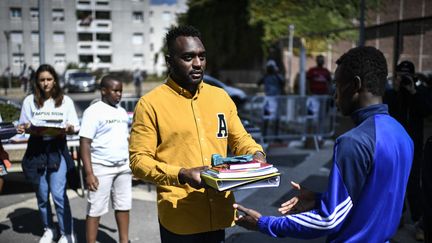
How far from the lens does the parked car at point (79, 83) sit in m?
15.0

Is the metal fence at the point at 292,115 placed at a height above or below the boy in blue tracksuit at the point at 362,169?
below

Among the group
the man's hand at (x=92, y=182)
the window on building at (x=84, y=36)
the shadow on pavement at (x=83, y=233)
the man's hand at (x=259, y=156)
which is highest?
the window on building at (x=84, y=36)

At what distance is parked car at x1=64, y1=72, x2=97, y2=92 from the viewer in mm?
14971

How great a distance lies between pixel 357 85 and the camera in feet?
6.03

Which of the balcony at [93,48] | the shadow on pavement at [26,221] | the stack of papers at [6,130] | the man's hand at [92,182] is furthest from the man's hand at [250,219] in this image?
the balcony at [93,48]

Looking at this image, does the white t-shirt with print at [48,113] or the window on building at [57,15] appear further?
the window on building at [57,15]

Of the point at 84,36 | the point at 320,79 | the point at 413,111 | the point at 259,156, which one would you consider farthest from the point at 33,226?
the point at 320,79

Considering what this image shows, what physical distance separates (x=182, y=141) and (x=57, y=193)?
2.55 meters

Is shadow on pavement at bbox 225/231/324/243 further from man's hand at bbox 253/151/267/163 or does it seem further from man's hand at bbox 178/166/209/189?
man's hand at bbox 178/166/209/189

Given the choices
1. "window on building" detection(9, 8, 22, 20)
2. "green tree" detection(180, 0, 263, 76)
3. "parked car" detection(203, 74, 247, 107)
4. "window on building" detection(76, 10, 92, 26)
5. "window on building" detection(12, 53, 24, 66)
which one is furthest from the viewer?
"green tree" detection(180, 0, 263, 76)

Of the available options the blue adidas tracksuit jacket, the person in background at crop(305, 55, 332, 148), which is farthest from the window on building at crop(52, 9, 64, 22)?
the blue adidas tracksuit jacket

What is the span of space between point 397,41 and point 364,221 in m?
7.28

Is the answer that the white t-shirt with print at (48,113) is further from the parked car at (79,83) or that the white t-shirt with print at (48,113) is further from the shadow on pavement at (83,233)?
the parked car at (79,83)

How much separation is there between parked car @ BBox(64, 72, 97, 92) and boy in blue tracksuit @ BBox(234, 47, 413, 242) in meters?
12.9
